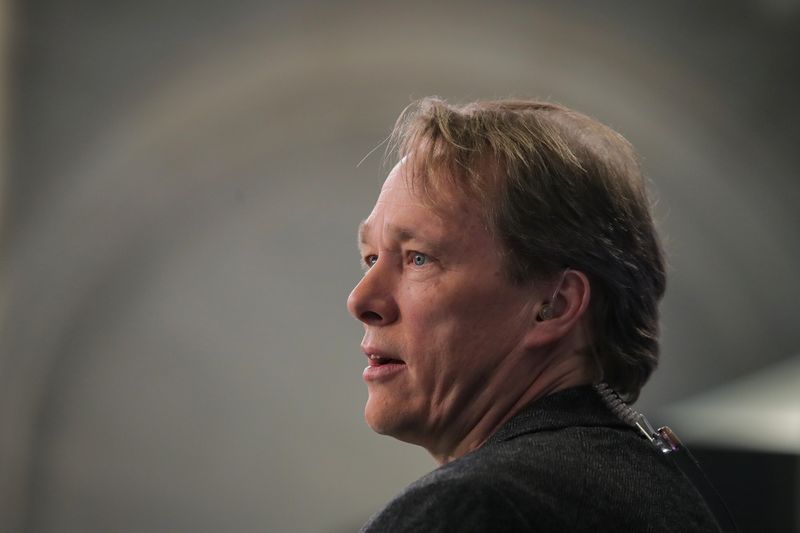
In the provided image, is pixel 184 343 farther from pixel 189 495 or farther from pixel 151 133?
pixel 151 133

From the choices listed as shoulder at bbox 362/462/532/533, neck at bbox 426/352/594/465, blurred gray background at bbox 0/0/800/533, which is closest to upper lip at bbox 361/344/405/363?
neck at bbox 426/352/594/465

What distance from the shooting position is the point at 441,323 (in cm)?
109

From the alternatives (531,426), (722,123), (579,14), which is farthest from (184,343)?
(531,426)

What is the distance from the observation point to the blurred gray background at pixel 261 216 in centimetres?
297

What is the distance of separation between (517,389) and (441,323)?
0.12 metres

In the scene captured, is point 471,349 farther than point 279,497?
No

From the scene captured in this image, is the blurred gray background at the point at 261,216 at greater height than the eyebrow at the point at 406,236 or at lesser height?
greater

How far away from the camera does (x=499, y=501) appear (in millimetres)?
829

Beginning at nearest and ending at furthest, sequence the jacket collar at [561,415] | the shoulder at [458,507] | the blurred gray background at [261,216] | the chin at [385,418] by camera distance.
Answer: the shoulder at [458,507] → the jacket collar at [561,415] → the chin at [385,418] → the blurred gray background at [261,216]

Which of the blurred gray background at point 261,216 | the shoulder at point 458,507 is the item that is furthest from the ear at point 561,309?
the blurred gray background at point 261,216

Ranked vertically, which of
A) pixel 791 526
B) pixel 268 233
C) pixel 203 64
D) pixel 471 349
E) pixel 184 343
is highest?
pixel 203 64

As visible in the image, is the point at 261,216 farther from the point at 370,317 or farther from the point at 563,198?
the point at 563,198

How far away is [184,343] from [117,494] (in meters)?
0.53

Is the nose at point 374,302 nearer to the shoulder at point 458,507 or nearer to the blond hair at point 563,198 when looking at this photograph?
the blond hair at point 563,198
